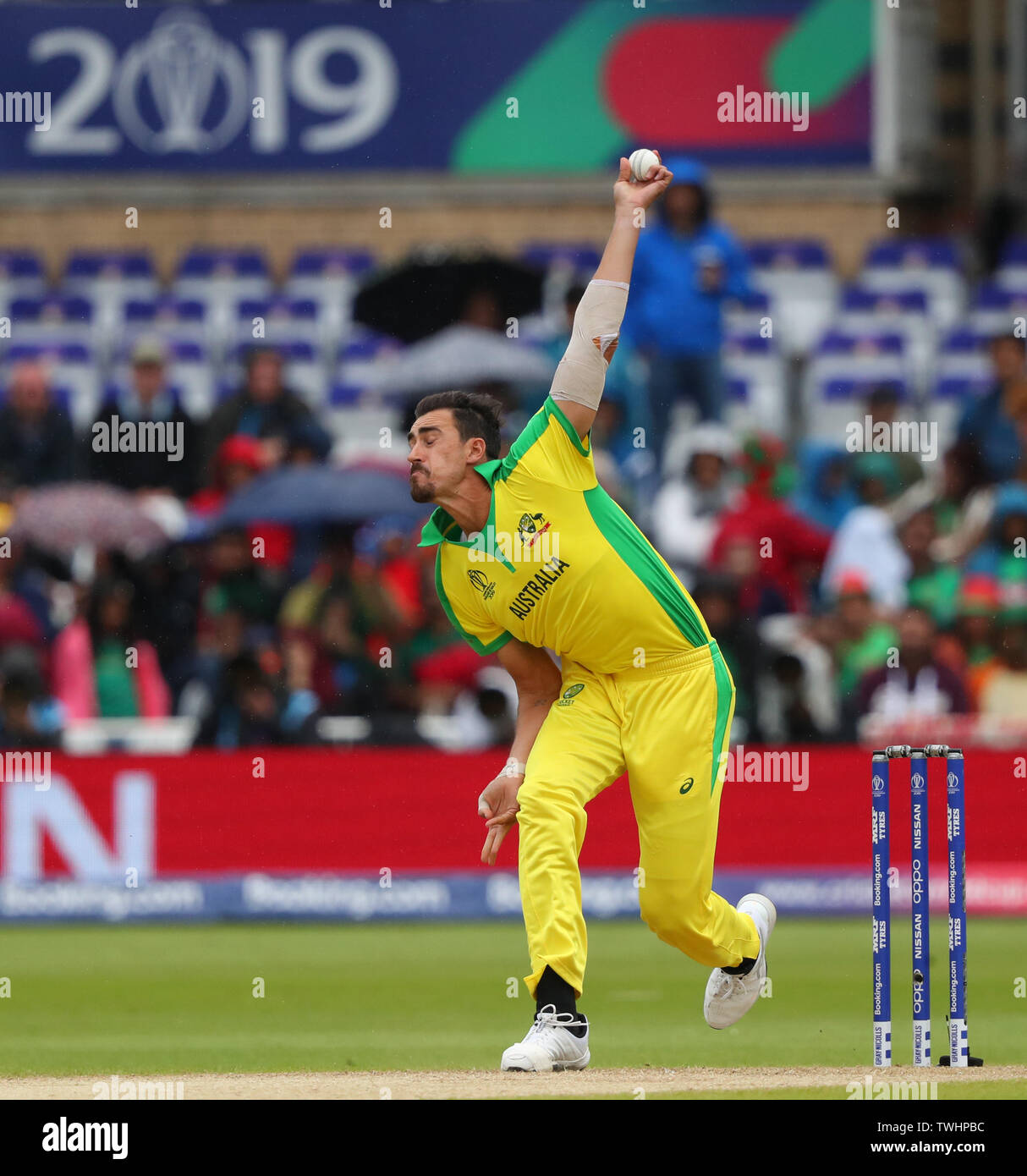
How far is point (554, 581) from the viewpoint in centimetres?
805

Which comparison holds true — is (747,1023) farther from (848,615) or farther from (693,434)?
(693,434)

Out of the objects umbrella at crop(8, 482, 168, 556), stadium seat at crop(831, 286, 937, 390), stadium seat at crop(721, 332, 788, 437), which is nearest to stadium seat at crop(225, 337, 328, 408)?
stadium seat at crop(721, 332, 788, 437)

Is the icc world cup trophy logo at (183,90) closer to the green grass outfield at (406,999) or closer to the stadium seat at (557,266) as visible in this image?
the stadium seat at (557,266)

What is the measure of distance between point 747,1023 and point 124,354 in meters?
12.8

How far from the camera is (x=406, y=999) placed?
38.4ft

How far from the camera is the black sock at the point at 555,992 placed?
784 cm

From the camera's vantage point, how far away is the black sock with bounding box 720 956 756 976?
28.3 feet

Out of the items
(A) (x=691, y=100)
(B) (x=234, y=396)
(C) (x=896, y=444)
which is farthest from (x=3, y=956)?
(A) (x=691, y=100)

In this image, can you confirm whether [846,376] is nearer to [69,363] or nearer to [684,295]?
[684,295]

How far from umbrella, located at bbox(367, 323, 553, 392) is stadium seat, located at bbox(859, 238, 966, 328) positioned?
5.57 metres

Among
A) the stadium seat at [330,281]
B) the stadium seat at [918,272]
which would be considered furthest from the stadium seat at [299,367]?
the stadium seat at [918,272]

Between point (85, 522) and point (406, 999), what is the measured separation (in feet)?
20.8

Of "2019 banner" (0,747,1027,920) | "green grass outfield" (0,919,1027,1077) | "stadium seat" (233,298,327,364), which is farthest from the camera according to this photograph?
"stadium seat" (233,298,327,364)

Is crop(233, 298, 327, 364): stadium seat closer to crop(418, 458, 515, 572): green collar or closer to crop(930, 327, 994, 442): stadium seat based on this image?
crop(930, 327, 994, 442): stadium seat
